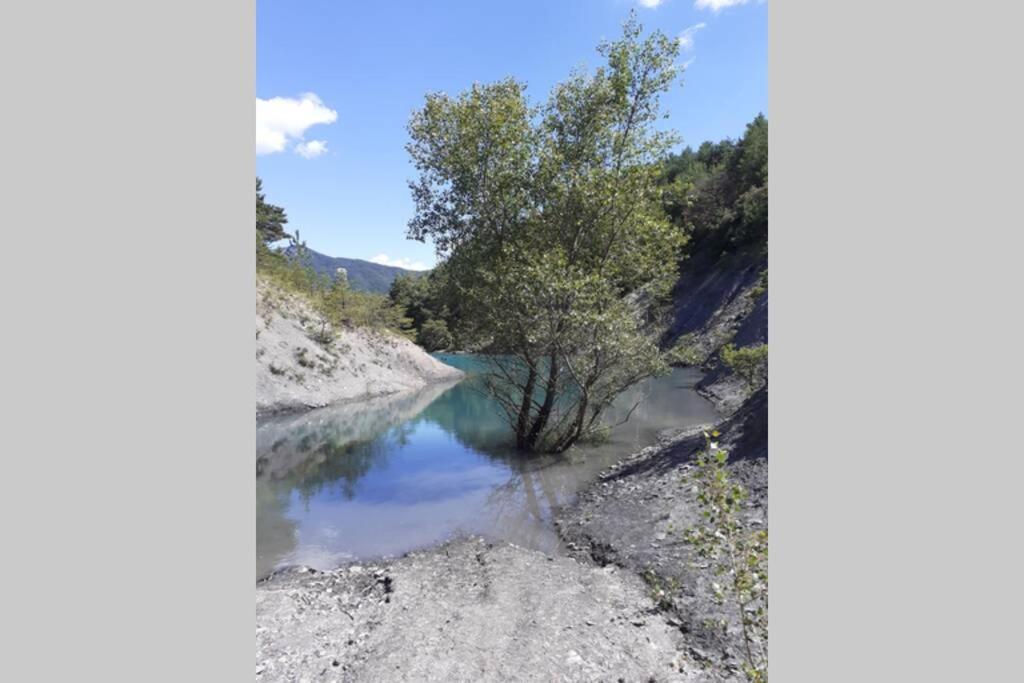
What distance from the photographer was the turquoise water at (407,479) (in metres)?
12.6

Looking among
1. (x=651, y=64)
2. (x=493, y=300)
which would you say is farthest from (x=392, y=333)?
(x=651, y=64)

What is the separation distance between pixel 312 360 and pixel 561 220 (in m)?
22.7

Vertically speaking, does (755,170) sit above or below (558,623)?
above

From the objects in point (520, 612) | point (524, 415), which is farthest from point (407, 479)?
point (520, 612)

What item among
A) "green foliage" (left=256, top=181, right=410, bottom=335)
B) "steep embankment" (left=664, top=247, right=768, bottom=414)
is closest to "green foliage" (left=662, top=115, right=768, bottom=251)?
"steep embankment" (left=664, top=247, right=768, bottom=414)

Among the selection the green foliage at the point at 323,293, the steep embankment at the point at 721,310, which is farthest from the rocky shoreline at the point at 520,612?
the green foliage at the point at 323,293

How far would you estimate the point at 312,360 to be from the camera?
34969 millimetres

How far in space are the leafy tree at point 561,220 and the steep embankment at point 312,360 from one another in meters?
16.6

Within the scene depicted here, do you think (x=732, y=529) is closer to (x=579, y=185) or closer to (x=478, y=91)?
(x=579, y=185)

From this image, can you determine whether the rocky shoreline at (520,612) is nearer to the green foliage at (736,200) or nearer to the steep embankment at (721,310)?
the steep embankment at (721,310)

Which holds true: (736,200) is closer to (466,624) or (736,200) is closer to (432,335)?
(432,335)

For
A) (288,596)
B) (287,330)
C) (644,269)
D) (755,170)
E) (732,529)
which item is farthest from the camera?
(755,170)

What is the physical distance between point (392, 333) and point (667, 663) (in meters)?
41.1

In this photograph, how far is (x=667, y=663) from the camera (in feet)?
23.1
